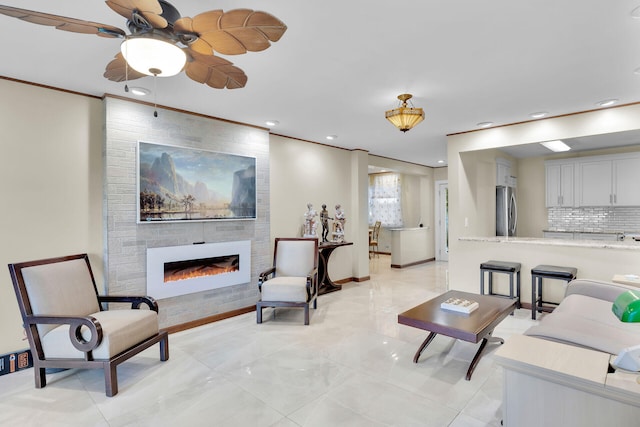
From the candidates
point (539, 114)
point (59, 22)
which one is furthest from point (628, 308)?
point (539, 114)

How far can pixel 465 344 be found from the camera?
3.34 m

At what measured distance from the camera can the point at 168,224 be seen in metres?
3.77

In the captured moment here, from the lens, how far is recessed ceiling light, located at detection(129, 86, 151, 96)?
10.4 ft

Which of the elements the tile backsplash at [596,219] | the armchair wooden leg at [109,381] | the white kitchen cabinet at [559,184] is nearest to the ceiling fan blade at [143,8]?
the armchair wooden leg at [109,381]

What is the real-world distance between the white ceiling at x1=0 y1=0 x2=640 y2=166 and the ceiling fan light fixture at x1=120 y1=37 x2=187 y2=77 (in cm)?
43

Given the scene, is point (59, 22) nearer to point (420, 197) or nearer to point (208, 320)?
point (208, 320)

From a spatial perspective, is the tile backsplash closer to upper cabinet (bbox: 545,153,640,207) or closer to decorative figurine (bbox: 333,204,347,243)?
upper cabinet (bbox: 545,153,640,207)

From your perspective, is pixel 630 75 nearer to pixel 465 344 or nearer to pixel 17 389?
pixel 465 344

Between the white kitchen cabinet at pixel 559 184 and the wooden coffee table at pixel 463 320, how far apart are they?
13.8ft

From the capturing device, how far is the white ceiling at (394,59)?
1.98 metres

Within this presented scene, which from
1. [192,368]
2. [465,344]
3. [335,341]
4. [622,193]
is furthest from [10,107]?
[622,193]

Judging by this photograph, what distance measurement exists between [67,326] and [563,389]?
3256mm

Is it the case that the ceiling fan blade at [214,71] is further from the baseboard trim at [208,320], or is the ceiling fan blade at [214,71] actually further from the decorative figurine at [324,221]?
the decorative figurine at [324,221]

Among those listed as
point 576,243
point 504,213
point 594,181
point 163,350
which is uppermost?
point 594,181
